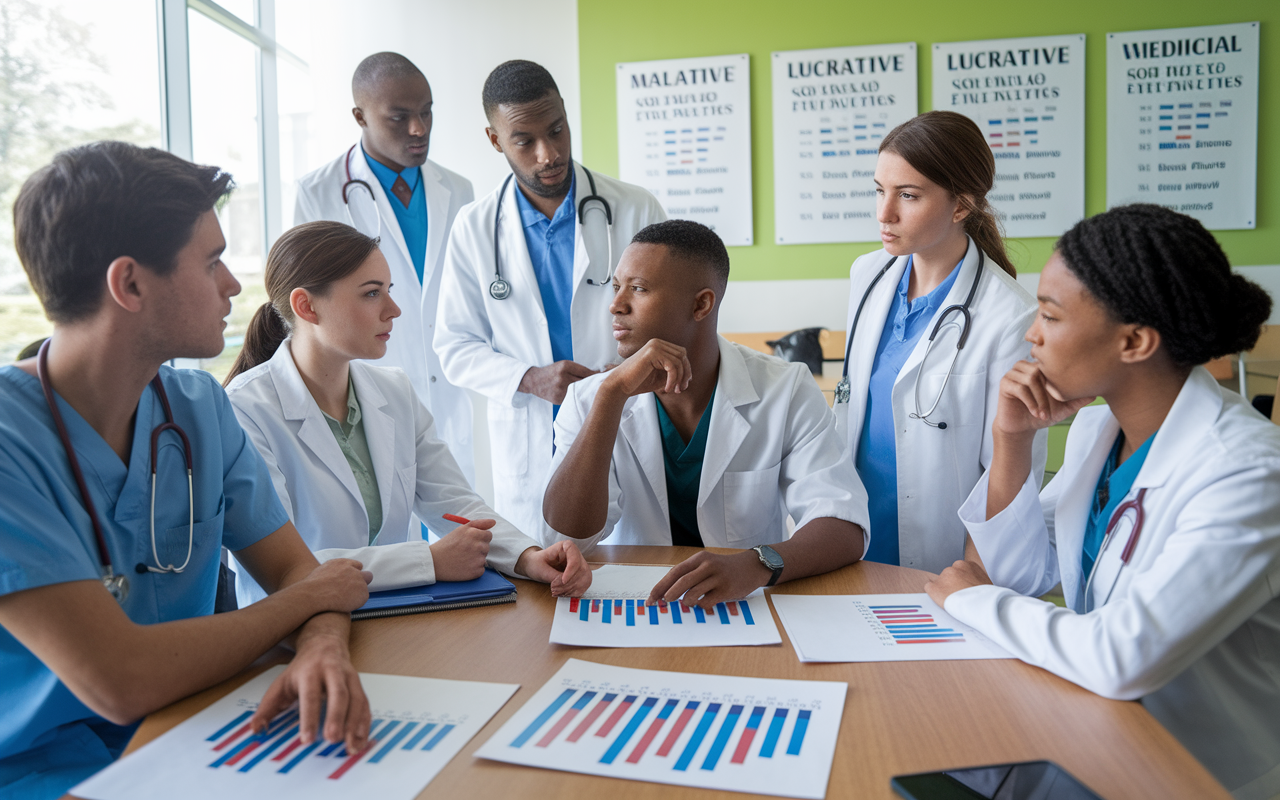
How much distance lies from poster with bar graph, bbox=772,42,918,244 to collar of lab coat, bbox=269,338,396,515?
2.58 metres

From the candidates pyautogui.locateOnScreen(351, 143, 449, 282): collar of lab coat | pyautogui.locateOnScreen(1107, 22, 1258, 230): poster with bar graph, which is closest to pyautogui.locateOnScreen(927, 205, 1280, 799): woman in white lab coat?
pyautogui.locateOnScreen(351, 143, 449, 282): collar of lab coat

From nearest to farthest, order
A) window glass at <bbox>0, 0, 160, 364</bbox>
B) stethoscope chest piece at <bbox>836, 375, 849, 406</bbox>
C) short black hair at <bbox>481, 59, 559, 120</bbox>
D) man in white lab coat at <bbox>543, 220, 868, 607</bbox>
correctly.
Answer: man in white lab coat at <bbox>543, 220, 868, 607</bbox>, stethoscope chest piece at <bbox>836, 375, 849, 406</bbox>, short black hair at <bbox>481, 59, 559, 120</bbox>, window glass at <bbox>0, 0, 160, 364</bbox>

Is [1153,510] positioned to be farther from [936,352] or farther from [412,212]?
[412,212]

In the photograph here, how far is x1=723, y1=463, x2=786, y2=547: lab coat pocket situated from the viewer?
1.68 metres

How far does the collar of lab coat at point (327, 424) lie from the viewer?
5.49 feet

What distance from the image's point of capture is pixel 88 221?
3.26 ft

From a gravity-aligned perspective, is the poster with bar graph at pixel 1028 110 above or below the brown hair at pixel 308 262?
above

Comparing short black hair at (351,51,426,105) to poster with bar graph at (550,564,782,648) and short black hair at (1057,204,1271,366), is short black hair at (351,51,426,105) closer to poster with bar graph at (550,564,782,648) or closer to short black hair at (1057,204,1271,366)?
poster with bar graph at (550,564,782,648)

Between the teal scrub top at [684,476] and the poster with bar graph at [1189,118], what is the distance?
2880 mm

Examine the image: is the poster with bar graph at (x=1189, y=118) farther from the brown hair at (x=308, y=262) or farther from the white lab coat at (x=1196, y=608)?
the brown hair at (x=308, y=262)

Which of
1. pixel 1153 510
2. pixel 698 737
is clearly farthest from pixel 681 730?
pixel 1153 510

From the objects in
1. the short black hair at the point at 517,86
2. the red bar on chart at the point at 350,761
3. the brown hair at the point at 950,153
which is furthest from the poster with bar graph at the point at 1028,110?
the red bar on chart at the point at 350,761

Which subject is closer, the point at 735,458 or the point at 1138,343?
the point at 1138,343

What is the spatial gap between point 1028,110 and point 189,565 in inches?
147
